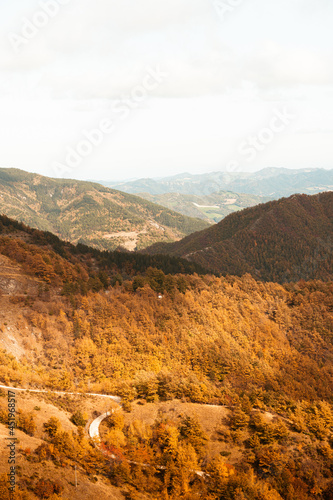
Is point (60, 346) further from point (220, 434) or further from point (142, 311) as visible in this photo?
point (220, 434)

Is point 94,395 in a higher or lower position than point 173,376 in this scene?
lower

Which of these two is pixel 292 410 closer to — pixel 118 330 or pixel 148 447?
pixel 148 447

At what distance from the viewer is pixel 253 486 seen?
47375 millimetres

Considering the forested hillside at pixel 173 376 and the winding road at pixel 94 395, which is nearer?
the forested hillside at pixel 173 376

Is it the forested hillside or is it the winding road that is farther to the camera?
the winding road

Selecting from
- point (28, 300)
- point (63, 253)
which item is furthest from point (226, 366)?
point (63, 253)

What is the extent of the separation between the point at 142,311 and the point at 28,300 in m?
34.9

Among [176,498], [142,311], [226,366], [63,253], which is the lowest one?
[176,498]

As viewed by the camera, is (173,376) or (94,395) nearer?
(94,395)

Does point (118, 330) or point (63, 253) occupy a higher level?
point (63, 253)

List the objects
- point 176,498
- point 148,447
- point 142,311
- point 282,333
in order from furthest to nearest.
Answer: point 282,333 → point 142,311 → point 148,447 → point 176,498

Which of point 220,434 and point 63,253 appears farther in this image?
point 63,253

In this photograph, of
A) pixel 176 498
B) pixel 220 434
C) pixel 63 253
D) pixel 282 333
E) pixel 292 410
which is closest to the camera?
pixel 176 498

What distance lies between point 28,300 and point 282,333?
9079 centimetres
